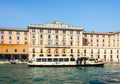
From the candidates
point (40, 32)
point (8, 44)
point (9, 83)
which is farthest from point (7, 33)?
point (9, 83)

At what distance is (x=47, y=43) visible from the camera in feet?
398

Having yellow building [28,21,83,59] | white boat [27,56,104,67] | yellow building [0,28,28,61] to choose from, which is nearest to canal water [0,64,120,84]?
white boat [27,56,104,67]

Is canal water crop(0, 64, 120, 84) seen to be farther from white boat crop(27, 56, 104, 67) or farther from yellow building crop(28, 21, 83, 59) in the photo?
yellow building crop(28, 21, 83, 59)

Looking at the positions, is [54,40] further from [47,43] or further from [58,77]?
[58,77]

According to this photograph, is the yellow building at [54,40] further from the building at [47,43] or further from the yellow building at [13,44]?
the yellow building at [13,44]

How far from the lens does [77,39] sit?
409 feet

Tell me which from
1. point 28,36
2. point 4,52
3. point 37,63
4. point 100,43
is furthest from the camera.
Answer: point 100,43

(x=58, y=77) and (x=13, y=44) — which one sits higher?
(x=13, y=44)

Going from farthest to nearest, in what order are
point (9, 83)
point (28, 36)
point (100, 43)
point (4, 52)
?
point (100, 43) < point (28, 36) < point (4, 52) < point (9, 83)

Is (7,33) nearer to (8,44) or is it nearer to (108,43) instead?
(8,44)

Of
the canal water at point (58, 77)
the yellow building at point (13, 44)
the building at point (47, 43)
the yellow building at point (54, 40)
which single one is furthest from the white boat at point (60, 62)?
the yellow building at point (13, 44)

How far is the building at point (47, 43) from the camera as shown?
118000 mm

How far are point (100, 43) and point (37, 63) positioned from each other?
66582 mm

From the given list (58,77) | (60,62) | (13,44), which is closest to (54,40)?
(13,44)
